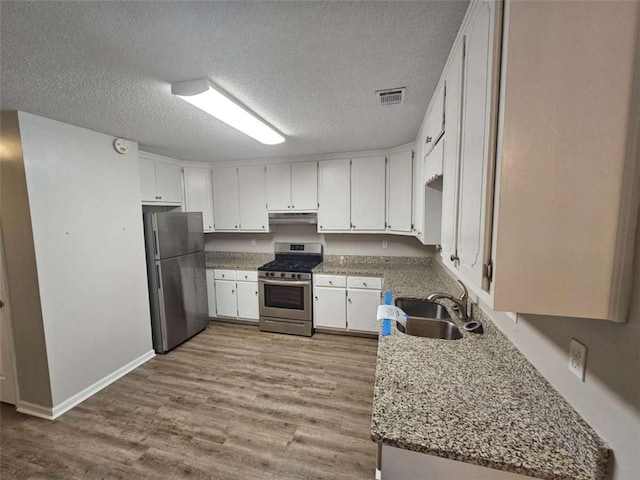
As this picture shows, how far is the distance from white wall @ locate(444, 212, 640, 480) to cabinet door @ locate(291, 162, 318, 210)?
2.95 metres

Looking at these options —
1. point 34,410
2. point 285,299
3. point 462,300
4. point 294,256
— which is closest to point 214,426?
point 34,410

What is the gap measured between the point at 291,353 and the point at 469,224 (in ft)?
8.85

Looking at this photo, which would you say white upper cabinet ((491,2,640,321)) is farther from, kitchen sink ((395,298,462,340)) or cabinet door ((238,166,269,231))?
cabinet door ((238,166,269,231))

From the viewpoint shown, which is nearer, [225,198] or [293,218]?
[293,218]

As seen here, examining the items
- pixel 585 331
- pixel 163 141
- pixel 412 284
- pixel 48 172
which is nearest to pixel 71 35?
pixel 48 172

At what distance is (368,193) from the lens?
342 centimetres

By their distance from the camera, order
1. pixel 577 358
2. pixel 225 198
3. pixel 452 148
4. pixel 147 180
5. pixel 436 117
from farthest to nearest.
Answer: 1. pixel 225 198
2. pixel 147 180
3. pixel 436 117
4. pixel 452 148
5. pixel 577 358

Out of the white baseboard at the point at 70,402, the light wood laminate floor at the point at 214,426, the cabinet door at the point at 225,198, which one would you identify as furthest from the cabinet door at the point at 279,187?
the white baseboard at the point at 70,402

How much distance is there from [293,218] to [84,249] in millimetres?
2257

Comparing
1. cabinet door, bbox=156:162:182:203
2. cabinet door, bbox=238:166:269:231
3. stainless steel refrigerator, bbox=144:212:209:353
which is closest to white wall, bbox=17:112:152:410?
stainless steel refrigerator, bbox=144:212:209:353

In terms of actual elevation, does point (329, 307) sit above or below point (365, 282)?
below

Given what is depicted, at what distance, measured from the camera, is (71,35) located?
114 cm

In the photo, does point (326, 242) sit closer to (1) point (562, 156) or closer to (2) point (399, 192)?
(2) point (399, 192)

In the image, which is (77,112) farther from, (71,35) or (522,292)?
(522,292)
